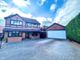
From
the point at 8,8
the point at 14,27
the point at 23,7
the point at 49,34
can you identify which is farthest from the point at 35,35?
the point at 8,8

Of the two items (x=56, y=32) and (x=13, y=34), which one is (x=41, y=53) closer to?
(x=13, y=34)

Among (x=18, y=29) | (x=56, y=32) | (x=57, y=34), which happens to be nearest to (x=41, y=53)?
(x=18, y=29)

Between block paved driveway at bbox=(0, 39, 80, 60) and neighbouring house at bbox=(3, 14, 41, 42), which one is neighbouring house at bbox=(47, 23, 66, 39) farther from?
block paved driveway at bbox=(0, 39, 80, 60)

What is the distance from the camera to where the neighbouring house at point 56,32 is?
67.8 feet

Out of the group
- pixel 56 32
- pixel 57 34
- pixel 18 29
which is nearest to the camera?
pixel 18 29

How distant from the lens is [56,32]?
2202 cm

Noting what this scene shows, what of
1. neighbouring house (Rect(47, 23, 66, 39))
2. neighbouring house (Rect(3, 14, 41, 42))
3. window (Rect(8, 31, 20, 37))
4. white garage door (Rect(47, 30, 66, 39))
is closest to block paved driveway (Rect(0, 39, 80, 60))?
neighbouring house (Rect(3, 14, 41, 42))

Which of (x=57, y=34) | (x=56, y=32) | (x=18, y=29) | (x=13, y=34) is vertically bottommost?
(x=57, y=34)

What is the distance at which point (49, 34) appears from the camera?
23.4 m

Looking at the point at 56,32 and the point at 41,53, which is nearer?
the point at 41,53

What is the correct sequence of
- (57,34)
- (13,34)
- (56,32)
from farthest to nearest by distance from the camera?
(56,32), (57,34), (13,34)

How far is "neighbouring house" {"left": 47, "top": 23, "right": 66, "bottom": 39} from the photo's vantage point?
20.7 meters

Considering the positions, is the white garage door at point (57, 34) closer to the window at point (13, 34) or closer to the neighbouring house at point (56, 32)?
the neighbouring house at point (56, 32)

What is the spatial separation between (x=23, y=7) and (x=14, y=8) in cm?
183
